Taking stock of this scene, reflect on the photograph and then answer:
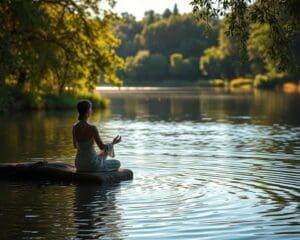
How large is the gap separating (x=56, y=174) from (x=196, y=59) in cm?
14626

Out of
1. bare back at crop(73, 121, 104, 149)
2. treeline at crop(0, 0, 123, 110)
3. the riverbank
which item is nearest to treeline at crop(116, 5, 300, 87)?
the riverbank

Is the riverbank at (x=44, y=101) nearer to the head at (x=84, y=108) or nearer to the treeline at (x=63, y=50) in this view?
the treeline at (x=63, y=50)

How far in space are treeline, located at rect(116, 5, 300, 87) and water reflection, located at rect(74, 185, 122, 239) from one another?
8209 cm

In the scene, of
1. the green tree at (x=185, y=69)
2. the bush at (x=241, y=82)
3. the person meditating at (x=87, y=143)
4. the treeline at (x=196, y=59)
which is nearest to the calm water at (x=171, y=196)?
the person meditating at (x=87, y=143)

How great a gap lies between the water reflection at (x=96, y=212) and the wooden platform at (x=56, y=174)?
30cm

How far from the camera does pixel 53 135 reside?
30.6 meters

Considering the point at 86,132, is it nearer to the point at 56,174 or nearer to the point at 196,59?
the point at 56,174

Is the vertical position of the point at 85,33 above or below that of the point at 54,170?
above

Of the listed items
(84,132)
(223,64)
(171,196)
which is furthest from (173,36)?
(171,196)

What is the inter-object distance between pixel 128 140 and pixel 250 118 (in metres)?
17.0

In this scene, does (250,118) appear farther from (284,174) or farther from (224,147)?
(284,174)

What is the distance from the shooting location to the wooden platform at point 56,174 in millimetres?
15766

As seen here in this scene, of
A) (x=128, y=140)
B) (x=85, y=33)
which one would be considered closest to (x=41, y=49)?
(x=85, y=33)

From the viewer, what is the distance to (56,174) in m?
16.3
